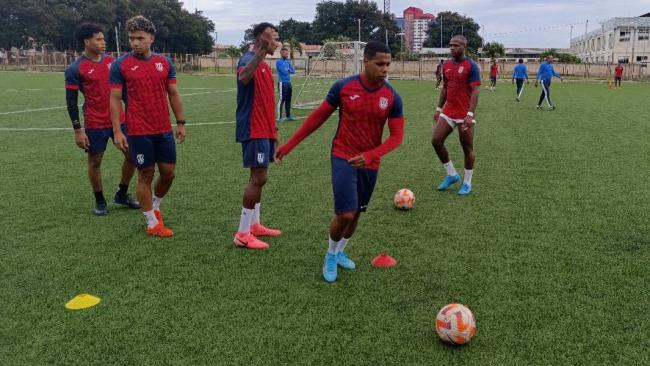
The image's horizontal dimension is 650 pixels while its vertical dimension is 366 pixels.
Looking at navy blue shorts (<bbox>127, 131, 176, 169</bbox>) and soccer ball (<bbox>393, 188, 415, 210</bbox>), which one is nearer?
navy blue shorts (<bbox>127, 131, 176, 169</bbox>)

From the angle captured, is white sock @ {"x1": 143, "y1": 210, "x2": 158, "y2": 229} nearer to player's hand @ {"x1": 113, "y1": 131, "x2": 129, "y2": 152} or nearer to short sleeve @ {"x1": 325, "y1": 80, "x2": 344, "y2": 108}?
player's hand @ {"x1": 113, "y1": 131, "x2": 129, "y2": 152}

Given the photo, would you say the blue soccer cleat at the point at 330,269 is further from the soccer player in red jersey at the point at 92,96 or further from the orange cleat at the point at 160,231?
the soccer player in red jersey at the point at 92,96

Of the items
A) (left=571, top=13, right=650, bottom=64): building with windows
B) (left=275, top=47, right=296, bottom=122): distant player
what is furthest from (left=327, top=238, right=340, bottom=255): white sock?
(left=571, top=13, right=650, bottom=64): building with windows

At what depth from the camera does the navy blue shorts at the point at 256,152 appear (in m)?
5.04

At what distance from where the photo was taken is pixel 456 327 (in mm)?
3383

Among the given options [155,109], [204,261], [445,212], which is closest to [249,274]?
[204,261]

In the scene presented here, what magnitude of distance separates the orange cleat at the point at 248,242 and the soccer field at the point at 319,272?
142 millimetres

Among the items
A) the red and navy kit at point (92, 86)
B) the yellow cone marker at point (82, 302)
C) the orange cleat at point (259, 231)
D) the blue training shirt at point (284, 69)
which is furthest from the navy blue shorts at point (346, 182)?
the blue training shirt at point (284, 69)

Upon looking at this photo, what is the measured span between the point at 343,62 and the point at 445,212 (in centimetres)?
1636

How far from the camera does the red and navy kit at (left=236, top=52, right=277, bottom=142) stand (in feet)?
16.2

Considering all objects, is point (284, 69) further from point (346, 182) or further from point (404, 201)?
point (346, 182)

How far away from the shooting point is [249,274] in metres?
4.61

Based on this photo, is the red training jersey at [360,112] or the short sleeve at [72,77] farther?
the short sleeve at [72,77]

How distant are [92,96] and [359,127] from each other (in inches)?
144
